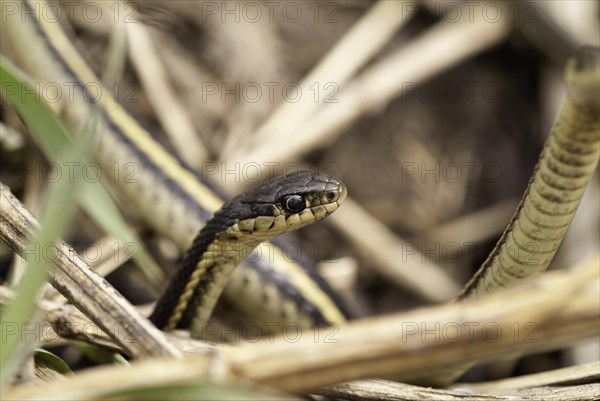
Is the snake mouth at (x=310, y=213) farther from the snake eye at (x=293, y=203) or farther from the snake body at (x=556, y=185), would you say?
the snake body at (x=556, y=185)

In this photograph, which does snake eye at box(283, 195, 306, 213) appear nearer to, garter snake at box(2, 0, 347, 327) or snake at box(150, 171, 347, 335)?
snake at box(150, 171, 347, 335)

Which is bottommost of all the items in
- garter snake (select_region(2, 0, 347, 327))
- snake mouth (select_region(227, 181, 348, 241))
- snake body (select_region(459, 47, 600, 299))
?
snake body (select_region(459, 47, 600, 299))

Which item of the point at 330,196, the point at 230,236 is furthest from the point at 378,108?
the point at 230,236

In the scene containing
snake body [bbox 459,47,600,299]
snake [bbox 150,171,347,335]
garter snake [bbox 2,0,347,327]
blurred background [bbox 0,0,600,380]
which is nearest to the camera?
snake body [bbox 459,47,600,299]

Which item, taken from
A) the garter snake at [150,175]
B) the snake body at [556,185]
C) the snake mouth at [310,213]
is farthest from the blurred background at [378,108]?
the snake body at [556,185]

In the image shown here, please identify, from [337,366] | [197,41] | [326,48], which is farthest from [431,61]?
→ [337,366]

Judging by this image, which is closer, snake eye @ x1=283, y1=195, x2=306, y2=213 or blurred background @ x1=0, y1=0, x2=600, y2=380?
snake eye @ x1=283, y1=195, x2=306, y2=213

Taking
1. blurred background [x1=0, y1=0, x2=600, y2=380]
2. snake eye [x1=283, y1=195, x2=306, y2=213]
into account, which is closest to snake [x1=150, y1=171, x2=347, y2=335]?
snake eye [x1=283, y1=195, x2=306, y2=213]
